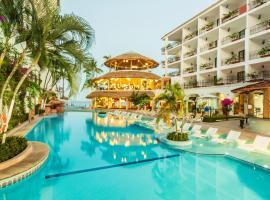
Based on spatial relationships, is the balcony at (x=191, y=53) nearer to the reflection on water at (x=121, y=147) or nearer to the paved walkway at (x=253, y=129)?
the paved walkway at (x=253, y=129)

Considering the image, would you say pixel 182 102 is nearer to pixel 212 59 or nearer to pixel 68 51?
pixel 68 51

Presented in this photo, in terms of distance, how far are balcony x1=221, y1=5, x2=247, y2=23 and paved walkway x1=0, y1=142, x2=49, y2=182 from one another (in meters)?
25.0

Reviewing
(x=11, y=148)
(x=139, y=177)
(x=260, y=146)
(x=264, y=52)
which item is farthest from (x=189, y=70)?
(x=11, y=148)

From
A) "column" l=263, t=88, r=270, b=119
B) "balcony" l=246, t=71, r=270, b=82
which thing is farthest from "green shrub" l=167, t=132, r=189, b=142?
"balcony" l=246, t=71, r=270, b=82

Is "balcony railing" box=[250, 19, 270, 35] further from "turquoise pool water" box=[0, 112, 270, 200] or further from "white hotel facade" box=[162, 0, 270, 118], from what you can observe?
"turquoise pool water" box=[0, 112, 270, 200]

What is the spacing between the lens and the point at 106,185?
25.5 feet

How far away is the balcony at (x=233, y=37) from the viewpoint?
25844 mm

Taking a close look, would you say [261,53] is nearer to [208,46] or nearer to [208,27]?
[208,46]

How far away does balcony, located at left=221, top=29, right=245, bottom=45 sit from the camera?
25.8m

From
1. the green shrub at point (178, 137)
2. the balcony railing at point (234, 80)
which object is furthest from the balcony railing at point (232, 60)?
the green shrub at point (178, 137)

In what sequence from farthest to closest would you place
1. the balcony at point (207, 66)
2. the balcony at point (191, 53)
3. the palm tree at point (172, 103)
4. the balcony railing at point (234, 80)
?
the balcony at point (191, 53), the balcony at point (207, 66), the balcony railing at point (234, 80), the palm tree at point (172, 103)

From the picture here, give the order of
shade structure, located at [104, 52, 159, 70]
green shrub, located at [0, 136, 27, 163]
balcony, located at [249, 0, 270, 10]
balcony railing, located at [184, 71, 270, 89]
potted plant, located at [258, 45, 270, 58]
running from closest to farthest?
green shrub, located at [0, 136, 27, 163] < potted plant, located at [258, 45, 270, 58] < balcony railing, located at [184, 71, 270, 89] < balcony, located at [249, 0, 270, 10] < shade structure, located at [104, 52, 159, 70]

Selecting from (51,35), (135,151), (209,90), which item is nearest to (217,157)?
(135,151)

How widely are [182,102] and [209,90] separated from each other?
660 inches
